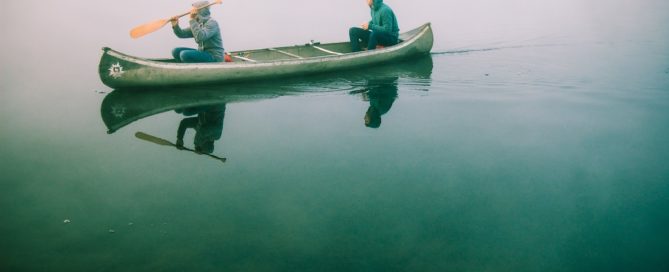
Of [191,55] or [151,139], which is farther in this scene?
[191,55]

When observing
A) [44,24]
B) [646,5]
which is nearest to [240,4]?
[44,24]

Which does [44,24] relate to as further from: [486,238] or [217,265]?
[486,238]

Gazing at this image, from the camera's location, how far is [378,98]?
823cm

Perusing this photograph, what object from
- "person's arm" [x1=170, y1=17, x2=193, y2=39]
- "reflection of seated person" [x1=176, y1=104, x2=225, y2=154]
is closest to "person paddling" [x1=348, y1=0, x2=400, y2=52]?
"person's arm" [x1=170, y1=17, x2=193, y2=39]

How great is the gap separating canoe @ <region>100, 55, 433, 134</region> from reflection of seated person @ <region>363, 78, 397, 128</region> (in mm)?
89

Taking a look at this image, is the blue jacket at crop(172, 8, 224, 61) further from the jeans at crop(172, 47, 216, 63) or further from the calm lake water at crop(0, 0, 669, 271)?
the calm lake water at crop(0, 0, 669, 271)

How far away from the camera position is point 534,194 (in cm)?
461

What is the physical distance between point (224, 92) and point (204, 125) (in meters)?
1.55

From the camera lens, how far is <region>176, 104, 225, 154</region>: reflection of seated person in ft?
19.6

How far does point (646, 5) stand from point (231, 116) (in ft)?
84.2

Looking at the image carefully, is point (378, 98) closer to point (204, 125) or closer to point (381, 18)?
point (381, 18)

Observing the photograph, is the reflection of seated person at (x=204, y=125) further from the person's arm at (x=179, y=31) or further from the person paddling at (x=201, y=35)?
A: the person's arm at (x=179, y=31)

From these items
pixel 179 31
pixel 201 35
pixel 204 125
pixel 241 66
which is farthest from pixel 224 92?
pixel 204 125

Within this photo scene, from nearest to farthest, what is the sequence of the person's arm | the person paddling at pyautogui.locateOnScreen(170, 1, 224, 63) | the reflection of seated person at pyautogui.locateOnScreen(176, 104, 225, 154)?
the reflection of seated person at pyautogui.locateOnScreen(176, 104, 225, 154), the person paddling at pyautogui.locateOnScreen(170, 1, 224, 63), the person's arm
